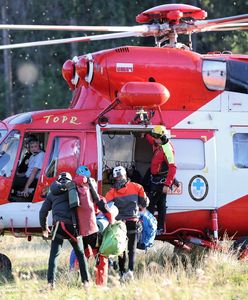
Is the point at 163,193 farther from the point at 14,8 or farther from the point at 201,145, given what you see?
the point at 14,8

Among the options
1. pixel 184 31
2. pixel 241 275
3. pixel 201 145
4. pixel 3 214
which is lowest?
pixel 241 275

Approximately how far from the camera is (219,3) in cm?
3022

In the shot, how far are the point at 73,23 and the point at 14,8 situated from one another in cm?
478

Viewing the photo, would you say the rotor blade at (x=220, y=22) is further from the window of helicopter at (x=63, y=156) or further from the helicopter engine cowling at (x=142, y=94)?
the window of helicopter at (x=63, y=156)

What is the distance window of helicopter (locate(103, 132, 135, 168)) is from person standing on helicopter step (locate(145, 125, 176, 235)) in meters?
0.73

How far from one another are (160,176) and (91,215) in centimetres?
213

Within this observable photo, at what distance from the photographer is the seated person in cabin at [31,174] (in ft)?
41.3

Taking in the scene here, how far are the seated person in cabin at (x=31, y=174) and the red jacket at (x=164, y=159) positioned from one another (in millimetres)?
1674

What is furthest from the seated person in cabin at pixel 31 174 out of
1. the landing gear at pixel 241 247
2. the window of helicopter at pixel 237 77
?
the landing gear at pixel 241 247

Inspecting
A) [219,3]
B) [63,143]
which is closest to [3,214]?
[63,143]

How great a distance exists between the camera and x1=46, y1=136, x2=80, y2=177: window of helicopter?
41.2 ft

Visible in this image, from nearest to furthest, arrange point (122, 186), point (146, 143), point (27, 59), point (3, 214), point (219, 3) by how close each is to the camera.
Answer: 1. point (122, 186)
2. point (3, 214)
3. point (146, 143)
4. point (219, 3)
5. point (27, 59)

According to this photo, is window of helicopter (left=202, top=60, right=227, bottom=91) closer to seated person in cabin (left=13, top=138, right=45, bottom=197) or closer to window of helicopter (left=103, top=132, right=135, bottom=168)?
window of helicopter (left=103, top=132, right=135, bottom=168)

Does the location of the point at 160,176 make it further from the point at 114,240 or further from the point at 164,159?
the point at 114,240
